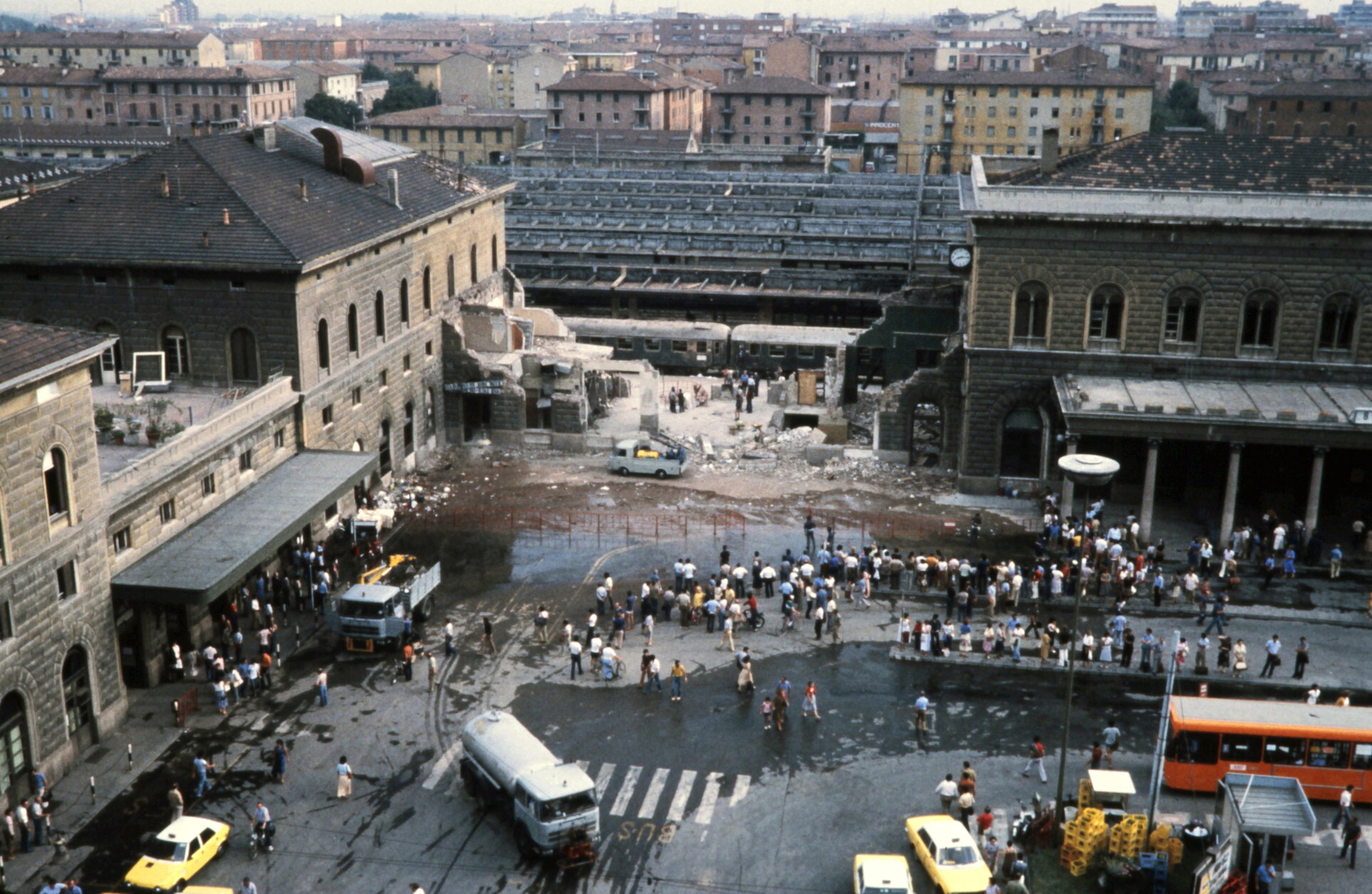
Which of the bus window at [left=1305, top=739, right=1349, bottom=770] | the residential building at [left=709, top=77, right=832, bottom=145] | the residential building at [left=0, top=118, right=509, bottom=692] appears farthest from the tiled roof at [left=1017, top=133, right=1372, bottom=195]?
the residential building at [left=709, top=77, right=832, bottom=145]

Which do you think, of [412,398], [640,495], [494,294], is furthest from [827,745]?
[494,294]

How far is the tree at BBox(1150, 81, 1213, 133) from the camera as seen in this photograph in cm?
16588

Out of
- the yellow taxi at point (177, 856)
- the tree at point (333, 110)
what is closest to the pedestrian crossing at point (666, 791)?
the yellow taxi at point (177, 856)

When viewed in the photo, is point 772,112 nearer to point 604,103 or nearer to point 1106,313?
point 604,103

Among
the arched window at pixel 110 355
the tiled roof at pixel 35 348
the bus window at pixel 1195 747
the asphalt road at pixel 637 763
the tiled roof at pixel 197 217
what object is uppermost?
the tiled roof at pixel 197 217

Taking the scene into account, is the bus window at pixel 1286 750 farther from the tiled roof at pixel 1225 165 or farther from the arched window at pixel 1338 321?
the tiled roof at pixel 1225 165

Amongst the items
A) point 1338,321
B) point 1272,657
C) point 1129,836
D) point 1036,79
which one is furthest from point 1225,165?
point 1036,79

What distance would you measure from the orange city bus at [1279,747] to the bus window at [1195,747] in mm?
18

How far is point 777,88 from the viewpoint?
15325 centimetres

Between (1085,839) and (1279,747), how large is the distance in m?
6.15

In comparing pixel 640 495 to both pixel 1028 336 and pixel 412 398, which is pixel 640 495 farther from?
pixel 1028 336

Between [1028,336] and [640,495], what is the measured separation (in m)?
17.6

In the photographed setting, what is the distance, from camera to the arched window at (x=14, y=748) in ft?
104

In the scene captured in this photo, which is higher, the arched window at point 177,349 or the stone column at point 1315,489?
the arched window at point 177,349
